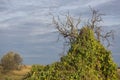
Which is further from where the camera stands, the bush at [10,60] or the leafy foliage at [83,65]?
the bush at [10,60]

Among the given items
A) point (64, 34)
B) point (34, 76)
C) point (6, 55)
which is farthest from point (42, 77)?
point (6, 55)

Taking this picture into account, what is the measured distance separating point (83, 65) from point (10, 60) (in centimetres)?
7234

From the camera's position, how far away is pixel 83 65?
1764cm

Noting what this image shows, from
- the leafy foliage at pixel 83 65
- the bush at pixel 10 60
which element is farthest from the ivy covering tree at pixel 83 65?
the bush at pixel 10 60

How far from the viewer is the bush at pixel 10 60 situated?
3489 inches

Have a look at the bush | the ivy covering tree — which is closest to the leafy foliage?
the ivy covering tree

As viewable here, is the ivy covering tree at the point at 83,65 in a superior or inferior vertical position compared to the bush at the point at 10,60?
inferior

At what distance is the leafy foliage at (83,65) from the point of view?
55.6 feet

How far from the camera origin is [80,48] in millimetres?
18422

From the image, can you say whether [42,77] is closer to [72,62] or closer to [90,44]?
[72,62]

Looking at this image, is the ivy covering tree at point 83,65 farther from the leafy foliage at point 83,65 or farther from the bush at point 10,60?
the bush at point 10,60

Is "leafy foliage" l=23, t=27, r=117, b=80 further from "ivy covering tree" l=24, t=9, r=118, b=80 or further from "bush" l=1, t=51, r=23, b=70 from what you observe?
"bush" l=1, t=51, r=23, b=70

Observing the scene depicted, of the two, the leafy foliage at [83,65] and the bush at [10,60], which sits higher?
the bush at [10,60]

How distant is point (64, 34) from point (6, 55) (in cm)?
5342
